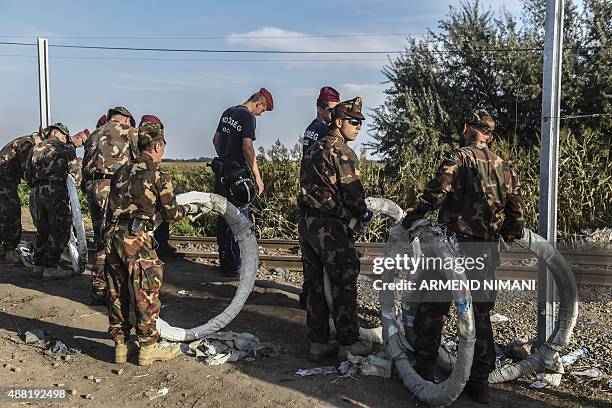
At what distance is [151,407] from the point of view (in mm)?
4336

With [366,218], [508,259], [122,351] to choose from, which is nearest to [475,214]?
[366,218]

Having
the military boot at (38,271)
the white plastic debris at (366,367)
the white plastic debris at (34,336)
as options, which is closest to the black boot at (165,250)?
the military boot at (38,271)

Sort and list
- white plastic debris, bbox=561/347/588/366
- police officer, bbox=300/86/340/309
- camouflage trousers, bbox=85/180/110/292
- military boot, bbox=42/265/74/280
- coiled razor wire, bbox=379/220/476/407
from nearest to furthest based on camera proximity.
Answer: coiled razor wire, bbox=379/220/476/407 < white plastic debris, bbox=561/347/588/366 < police officer, bbox=300/86/340/309 < camouflage trousers, bbox=85/180/110/292 < military boot, bbox=42/265/74/280

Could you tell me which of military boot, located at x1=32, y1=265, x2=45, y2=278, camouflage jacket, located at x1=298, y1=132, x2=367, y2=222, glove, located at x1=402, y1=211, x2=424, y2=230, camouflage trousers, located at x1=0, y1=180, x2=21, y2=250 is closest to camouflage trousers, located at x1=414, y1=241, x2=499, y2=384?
glove, located at x1=402, y1=211, x2=424, y2=230

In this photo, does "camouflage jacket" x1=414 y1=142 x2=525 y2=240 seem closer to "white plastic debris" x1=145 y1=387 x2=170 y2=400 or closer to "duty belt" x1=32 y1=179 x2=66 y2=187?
"white plastic debris" x1=145 y1=387 x2=170 y2=400

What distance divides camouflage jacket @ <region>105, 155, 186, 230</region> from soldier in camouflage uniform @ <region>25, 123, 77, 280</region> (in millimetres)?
2960

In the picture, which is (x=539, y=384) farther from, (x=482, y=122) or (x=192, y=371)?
(x=192, y=371)

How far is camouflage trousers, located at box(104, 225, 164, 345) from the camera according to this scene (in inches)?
195

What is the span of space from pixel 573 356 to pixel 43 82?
9771 millimetres

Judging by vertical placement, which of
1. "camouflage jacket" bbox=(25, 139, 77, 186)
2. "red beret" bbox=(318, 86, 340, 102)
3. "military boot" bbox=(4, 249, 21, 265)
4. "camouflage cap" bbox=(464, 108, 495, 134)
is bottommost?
"military boot" bbox=(4, 249, 21, 265)

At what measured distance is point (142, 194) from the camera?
4.89 m

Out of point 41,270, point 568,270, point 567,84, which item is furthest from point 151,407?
point 567,84

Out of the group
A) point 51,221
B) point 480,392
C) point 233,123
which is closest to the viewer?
point 480,392

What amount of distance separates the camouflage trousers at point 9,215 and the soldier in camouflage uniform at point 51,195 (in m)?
1.24
